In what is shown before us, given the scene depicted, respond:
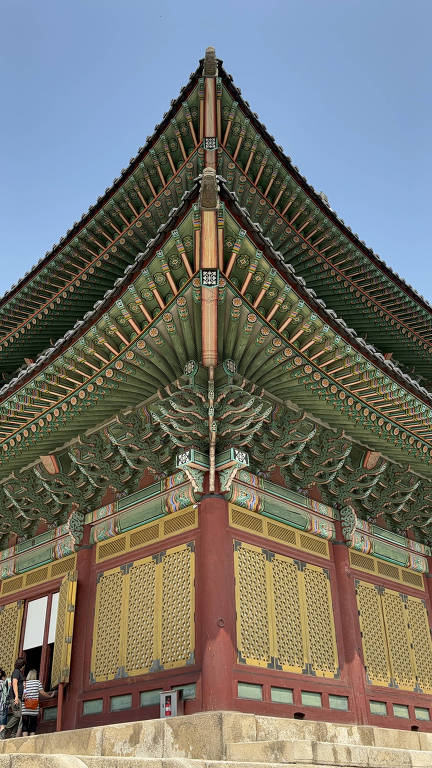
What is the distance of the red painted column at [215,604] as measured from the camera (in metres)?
7.31

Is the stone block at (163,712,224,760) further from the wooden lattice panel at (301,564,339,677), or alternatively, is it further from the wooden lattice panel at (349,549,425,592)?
the wooden lattice panel at (349,549,425,592)

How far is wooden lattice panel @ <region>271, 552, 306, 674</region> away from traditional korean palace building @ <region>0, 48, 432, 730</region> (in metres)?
0.03

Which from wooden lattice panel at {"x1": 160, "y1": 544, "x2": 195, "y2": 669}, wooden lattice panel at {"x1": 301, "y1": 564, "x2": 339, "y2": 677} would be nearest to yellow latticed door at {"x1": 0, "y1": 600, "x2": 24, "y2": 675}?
wooden lattice panel at {"x1": 160, "y1": 544, "x2": 195, "y2": 669}

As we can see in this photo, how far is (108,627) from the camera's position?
30.1 ft

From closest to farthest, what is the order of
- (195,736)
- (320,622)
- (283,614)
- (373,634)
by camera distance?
1. (195,736)
2. (283,614)
3. (320,622)
4. (373,634)

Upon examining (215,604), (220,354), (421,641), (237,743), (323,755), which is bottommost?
(323,755)

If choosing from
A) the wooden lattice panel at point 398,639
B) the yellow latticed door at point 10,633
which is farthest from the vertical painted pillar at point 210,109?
the yellow latticed door at point 10,633

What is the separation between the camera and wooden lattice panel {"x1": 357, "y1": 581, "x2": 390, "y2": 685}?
9734mm

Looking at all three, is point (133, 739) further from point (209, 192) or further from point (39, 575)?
point (209, 192)

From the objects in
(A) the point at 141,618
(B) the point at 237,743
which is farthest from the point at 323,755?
(A) the point at 141,618

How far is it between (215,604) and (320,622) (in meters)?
2.27

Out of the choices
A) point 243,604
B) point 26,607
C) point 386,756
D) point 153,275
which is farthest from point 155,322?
point 26,607

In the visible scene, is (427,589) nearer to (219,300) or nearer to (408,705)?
(408,705)

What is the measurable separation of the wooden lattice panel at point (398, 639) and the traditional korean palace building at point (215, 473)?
0.15ft
